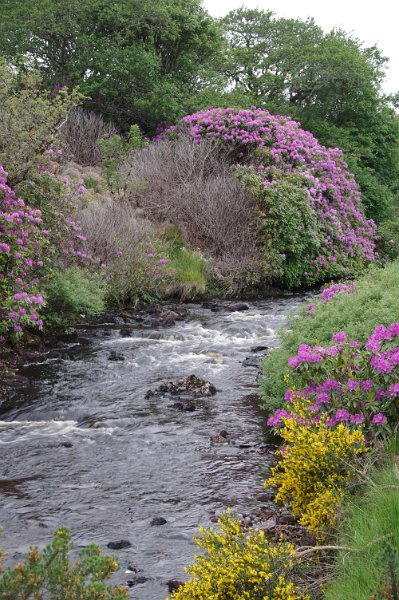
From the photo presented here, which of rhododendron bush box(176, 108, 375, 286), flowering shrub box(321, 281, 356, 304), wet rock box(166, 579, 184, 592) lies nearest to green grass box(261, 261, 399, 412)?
flowering shrub box(321, 281, 356, 304)

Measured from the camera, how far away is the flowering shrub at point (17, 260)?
9.41 metres

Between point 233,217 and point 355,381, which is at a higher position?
point 233,217

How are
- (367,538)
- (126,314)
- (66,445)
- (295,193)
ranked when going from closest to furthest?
(367,538) → (66,445) → (126,314) → (295,193)

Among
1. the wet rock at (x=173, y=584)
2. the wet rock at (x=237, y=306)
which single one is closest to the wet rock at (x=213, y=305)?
the wet rock at (x=237, y=306)

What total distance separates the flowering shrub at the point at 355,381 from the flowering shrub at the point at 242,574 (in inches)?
67.4

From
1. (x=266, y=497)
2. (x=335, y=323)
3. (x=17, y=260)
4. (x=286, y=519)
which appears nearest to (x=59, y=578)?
(x=286, y=519)

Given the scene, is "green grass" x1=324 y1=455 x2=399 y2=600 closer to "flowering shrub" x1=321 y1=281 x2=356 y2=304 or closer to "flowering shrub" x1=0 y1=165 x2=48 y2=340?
"flowering shrub" x1=321 y1=281 x2=356 y2=304

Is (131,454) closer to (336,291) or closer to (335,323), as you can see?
(335,323)

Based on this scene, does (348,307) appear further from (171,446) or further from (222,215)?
(222,215)

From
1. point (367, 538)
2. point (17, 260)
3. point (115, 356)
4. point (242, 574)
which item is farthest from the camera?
point (115, 356)

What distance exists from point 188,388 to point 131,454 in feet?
7.38

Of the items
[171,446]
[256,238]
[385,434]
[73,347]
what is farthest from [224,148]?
[385,434]

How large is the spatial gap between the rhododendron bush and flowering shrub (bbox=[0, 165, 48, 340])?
923 cm

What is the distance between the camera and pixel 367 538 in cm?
385
